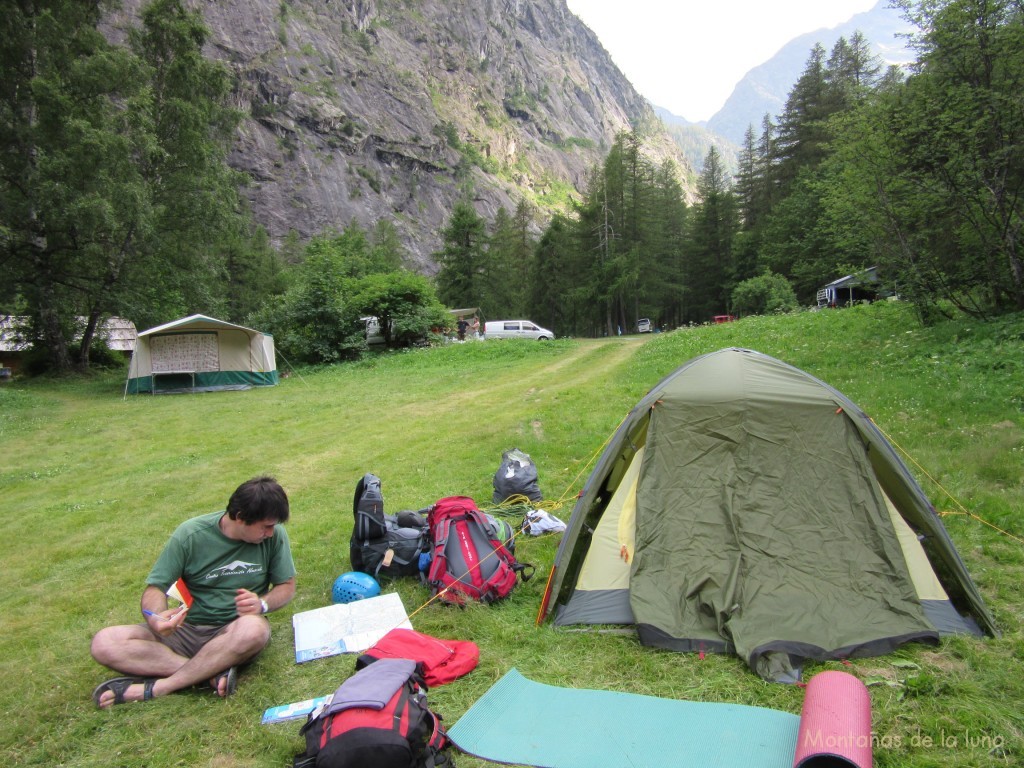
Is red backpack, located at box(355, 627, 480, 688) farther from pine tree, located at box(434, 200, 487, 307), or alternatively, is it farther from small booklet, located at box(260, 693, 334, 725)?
pine tree, located at box(434, 200, 487, 307)

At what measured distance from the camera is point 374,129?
261ft

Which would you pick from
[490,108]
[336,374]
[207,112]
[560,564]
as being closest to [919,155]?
[560,564]

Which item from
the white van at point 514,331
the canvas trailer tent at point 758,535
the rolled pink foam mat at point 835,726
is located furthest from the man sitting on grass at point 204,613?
the white van at point 514,331

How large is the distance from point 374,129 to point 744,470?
8678 centimetres

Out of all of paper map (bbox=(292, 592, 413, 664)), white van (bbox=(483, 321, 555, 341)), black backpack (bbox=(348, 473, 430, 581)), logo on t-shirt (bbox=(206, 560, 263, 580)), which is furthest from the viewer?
white van (bbox=(483, 321, 555, 341))

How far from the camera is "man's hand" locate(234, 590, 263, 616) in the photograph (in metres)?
3.39

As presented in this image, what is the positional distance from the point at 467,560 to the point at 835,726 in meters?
2.63

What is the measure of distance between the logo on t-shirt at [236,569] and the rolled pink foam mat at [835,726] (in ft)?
10.3

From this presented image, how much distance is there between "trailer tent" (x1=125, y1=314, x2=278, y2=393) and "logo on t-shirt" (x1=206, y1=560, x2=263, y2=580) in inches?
646

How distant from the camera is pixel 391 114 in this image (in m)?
84.1

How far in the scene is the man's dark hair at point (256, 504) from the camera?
3.31 meters

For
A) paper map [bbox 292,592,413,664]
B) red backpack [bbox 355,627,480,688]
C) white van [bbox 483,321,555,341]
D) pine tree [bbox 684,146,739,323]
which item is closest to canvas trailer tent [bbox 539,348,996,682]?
red backpack [bbox 355,627,480,688]

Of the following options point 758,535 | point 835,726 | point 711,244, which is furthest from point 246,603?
point 711,244

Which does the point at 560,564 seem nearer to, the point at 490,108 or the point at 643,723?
the point at 643,723
